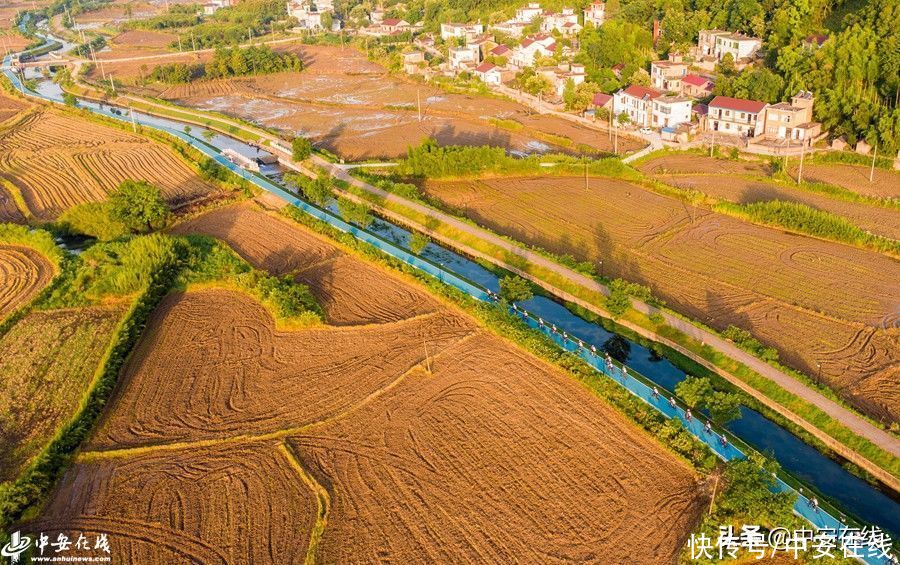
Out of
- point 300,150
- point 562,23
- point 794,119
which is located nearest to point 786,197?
point 794,119

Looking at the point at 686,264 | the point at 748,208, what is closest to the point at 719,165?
the point at 748,208

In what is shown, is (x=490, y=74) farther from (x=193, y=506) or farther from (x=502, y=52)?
(x=193, y=506)

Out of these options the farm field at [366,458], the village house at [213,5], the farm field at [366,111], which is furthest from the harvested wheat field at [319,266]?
the village house at [213,5]

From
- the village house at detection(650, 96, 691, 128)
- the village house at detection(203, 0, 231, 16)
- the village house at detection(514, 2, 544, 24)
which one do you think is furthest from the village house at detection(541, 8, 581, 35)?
the village house at detection(203, 0, 231, 16)

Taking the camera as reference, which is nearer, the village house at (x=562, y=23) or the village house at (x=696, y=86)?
the village house at (x=696, y=86)

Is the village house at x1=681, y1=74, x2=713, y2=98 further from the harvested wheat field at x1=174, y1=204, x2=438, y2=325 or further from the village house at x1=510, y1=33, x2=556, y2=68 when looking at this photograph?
the harvested wheat field at x1=174, y1=204, x2=438, y2=325

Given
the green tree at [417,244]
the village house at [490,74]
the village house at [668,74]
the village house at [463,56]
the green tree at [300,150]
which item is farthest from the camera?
the village house at [463,56]

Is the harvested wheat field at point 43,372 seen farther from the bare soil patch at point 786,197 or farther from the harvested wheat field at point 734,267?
the bare soil patch at point 786,197
